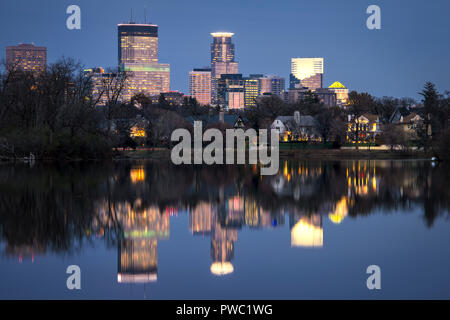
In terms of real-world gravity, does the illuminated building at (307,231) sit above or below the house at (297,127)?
below

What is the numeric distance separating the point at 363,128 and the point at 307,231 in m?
91.1

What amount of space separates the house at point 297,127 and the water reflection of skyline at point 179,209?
63605mm

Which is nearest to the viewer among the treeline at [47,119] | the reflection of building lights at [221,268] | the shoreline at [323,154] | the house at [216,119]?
the reflection of building lights at [221,268]

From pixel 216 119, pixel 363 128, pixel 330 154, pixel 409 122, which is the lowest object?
pixel 330 154

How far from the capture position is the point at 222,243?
14656mm

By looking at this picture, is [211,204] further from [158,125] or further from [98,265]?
[158,125]

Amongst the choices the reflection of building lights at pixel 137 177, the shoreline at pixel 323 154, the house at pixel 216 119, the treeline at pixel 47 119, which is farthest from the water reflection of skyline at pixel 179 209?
the house at pixel 216 119

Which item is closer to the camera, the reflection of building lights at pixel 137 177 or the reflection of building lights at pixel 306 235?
the reflection of building lights at pixel 306 235

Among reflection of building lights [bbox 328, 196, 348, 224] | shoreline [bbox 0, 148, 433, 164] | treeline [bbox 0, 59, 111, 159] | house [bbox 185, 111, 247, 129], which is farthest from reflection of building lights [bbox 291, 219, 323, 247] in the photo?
house [bbox 185, 111, 247, 129]

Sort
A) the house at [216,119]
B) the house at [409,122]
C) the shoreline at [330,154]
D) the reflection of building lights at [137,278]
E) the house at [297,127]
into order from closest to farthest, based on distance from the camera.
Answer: the reflection of building lights at [137,278]
the shoreline at [330,154]
the house at [409,122]
the house at [297,127]
the house at [216,119]

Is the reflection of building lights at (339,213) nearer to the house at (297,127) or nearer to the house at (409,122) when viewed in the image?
the house at (409,122)

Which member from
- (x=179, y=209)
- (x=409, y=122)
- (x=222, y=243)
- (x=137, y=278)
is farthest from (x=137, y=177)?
(x=409, y=122)

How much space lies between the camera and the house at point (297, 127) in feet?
318

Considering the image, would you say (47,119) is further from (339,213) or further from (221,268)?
(221,268)
